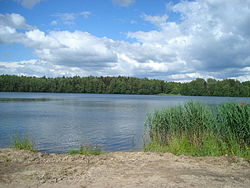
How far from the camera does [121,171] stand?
712cm

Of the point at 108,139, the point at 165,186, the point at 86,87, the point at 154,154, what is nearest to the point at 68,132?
the point at 108,139

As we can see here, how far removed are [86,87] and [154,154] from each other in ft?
437

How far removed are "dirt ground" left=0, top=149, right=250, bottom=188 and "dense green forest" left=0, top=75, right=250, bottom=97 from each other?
106 m

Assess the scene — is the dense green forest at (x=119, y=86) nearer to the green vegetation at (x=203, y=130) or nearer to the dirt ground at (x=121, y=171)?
the green vegetation at (x=203, y=130)

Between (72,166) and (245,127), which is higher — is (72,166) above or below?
below

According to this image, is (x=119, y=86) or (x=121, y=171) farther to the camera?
(x=119, y=86)

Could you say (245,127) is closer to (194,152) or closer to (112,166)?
(194,152)

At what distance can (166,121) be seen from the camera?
44.8ft

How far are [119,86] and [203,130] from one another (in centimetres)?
13238

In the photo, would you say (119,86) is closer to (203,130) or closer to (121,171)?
(203,130)

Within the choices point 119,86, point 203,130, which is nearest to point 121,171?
point 203,130

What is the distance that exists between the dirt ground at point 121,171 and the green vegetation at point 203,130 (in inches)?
69.7

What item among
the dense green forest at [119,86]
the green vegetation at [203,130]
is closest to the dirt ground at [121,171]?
the green vegetation at [203,130]

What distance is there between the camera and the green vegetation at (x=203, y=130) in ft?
33.7
